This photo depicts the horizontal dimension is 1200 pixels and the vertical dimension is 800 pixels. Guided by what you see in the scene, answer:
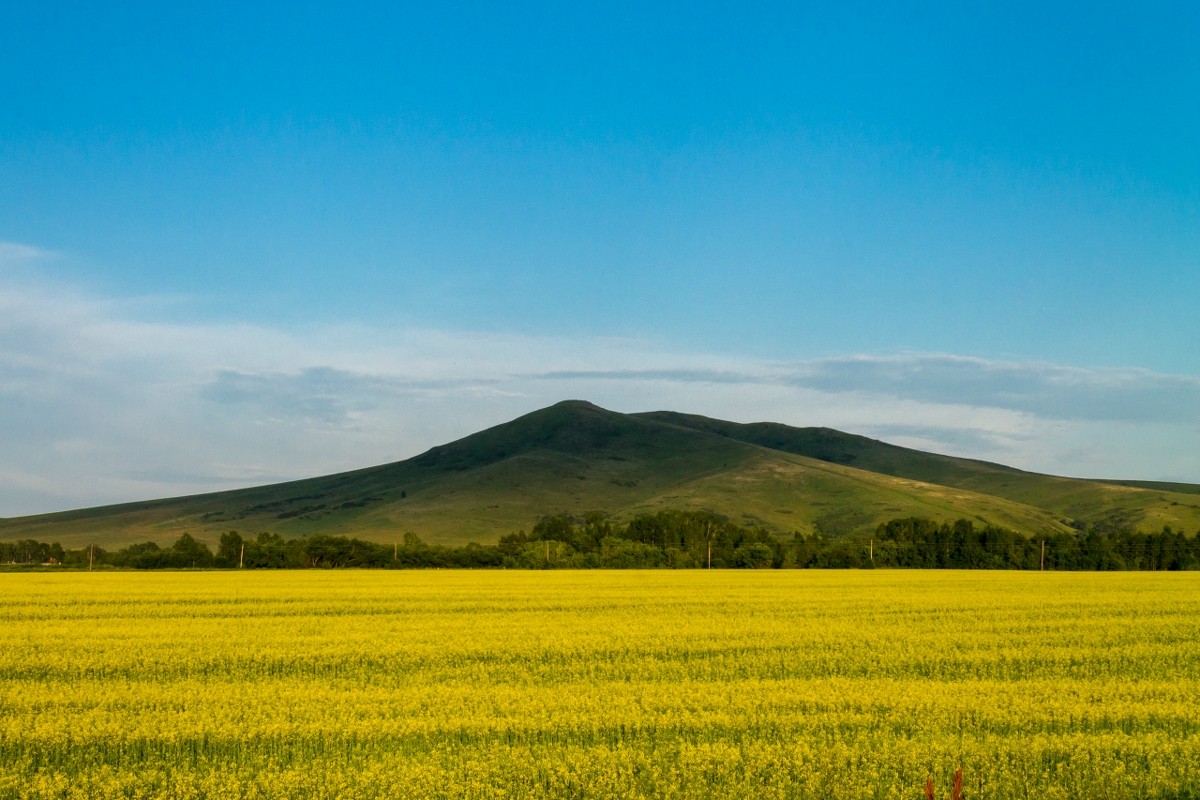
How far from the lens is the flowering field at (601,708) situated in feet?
28.9

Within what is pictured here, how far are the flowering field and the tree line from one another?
5891 centimetres

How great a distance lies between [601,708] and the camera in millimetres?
11609

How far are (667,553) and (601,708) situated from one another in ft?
254

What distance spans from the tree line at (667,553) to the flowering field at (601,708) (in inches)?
2319

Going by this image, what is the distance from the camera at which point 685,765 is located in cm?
916

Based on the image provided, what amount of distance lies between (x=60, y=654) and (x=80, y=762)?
353 inches

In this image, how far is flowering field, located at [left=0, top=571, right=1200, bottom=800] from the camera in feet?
28.9

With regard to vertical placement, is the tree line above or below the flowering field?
below

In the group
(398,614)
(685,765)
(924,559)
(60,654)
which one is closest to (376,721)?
(685,765)

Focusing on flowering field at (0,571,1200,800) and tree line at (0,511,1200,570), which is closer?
flowering field at (0,571,1200,800)

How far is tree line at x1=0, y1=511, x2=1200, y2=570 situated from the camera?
8175 centimetres

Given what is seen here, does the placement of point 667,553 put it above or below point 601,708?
below

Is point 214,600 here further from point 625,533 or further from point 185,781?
point 625,533

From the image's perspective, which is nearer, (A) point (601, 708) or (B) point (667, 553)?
(A) point (601, 708)
